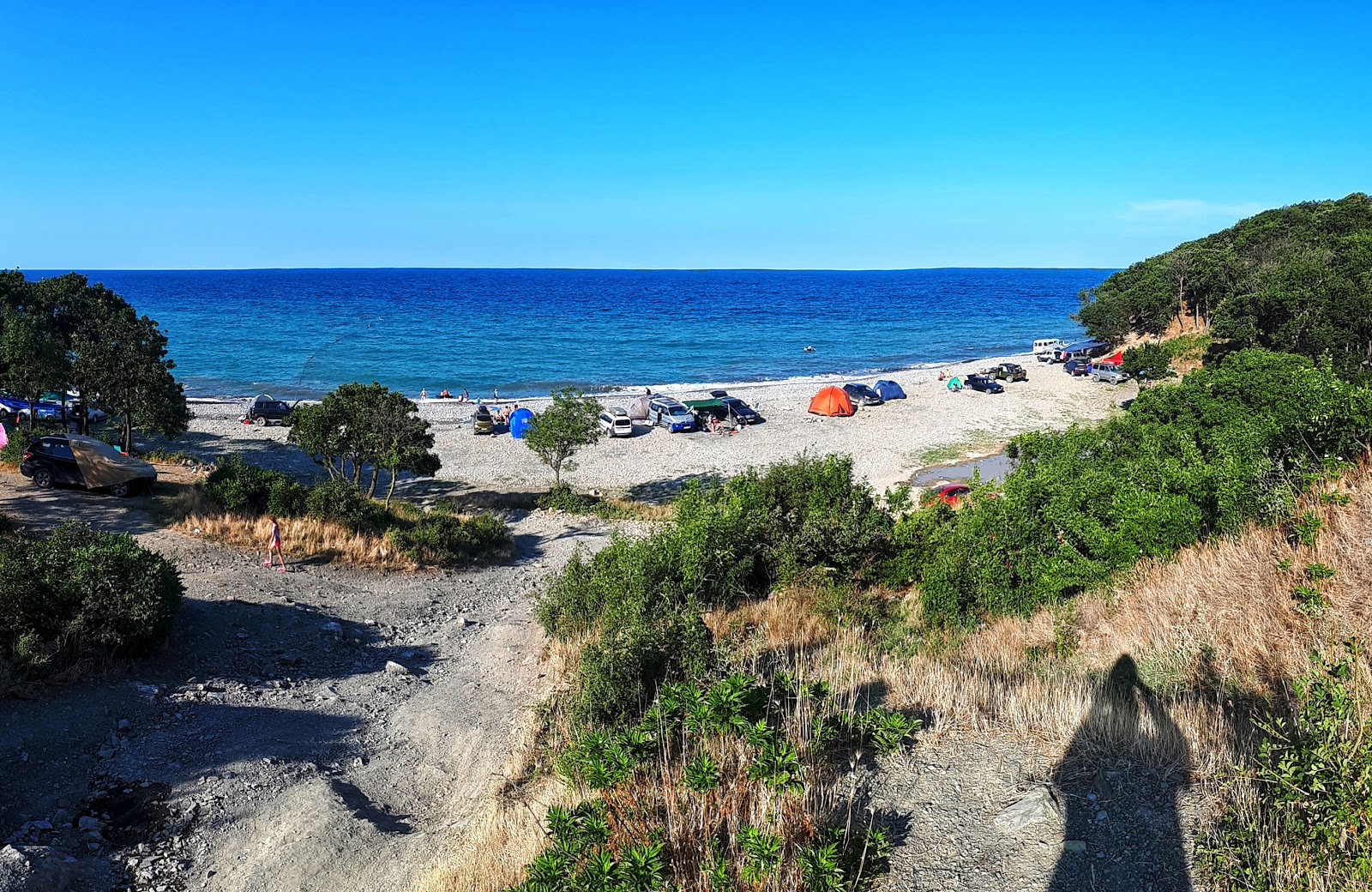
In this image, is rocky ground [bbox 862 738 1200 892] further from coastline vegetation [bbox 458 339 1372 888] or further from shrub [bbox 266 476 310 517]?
shrub [bbox 266 476 310 517]

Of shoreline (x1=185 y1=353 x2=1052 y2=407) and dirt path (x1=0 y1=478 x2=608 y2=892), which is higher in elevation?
shoreline (x1=185 y1=353 x2=1052 y2=407)

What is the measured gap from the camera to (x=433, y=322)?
116500mm

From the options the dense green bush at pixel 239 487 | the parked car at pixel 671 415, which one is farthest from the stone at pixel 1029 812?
the parked car at pixel 671 415

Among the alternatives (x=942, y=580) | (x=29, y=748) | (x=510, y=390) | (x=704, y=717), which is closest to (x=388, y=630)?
(x=29, y=748)

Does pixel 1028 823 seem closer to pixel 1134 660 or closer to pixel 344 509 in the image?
pixel 1134 660

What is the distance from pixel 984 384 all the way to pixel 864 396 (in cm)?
1026

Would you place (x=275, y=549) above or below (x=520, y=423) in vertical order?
below

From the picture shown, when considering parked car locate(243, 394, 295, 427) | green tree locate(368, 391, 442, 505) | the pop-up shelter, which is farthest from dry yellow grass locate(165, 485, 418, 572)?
parked car locate(243, 394, 295, 427)

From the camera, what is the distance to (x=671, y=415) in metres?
44.0

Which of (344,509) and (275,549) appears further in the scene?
(344,509)

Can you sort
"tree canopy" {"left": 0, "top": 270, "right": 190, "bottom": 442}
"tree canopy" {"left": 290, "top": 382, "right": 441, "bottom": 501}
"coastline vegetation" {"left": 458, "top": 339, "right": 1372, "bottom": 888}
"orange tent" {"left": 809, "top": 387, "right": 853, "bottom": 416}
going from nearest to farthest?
"coastline vegetation" {"left": 458, "top": 339, "right": 1372, "bottom": 888} → "tree canopy" {"left": 290, "top": 382, "right": 441, "bottom": 501} → "tree canopy" {"left": 0, "top": 270, "right": 190, "bottom": 442} → "orange tent" {"left": 809, "top": 387, "right": 853, "bottom": 416}

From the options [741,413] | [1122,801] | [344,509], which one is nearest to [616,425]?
[741,413]

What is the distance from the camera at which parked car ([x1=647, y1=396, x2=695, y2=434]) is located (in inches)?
1706

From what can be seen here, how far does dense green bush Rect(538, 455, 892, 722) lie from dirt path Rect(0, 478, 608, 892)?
1.43 metres
